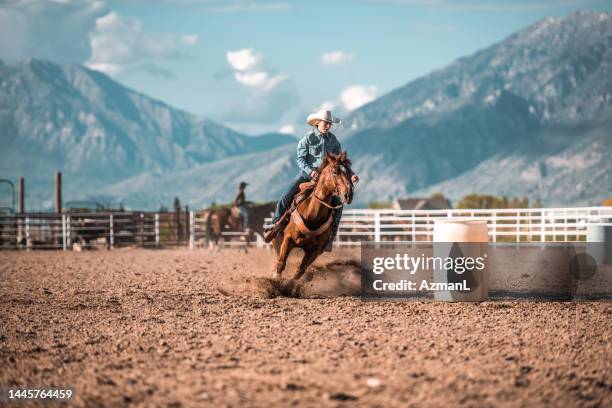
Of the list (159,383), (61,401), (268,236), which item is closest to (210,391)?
(159,383)

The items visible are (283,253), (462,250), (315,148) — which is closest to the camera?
(462,250)

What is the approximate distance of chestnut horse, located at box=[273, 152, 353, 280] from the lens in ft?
33.6

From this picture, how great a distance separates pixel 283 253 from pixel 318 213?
86 cm

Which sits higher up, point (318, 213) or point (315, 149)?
point (315, 149)

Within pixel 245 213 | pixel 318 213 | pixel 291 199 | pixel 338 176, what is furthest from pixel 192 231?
pixel 338 176

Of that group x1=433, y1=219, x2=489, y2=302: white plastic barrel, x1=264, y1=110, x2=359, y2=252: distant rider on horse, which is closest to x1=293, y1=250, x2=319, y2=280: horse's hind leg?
x1=264, y1=110, x2=359, y2=252: distant rider on horse

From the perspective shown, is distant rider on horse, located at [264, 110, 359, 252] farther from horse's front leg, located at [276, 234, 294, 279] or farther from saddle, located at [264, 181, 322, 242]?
horse's front leg, located at [276, 234, 294, 279]

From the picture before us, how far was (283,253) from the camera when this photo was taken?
11.2 meters

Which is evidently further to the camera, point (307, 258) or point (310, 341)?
point (307, 258)

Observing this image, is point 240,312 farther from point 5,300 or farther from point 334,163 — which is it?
point 5,300

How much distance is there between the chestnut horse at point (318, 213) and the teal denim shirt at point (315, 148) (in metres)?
0.58

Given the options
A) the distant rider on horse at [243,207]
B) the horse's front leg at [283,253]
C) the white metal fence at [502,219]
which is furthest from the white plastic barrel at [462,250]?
the distant rider on horse at [243,207]

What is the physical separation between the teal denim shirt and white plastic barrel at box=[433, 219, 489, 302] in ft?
6.75

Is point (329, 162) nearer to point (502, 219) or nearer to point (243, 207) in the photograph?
point (243, 207)
